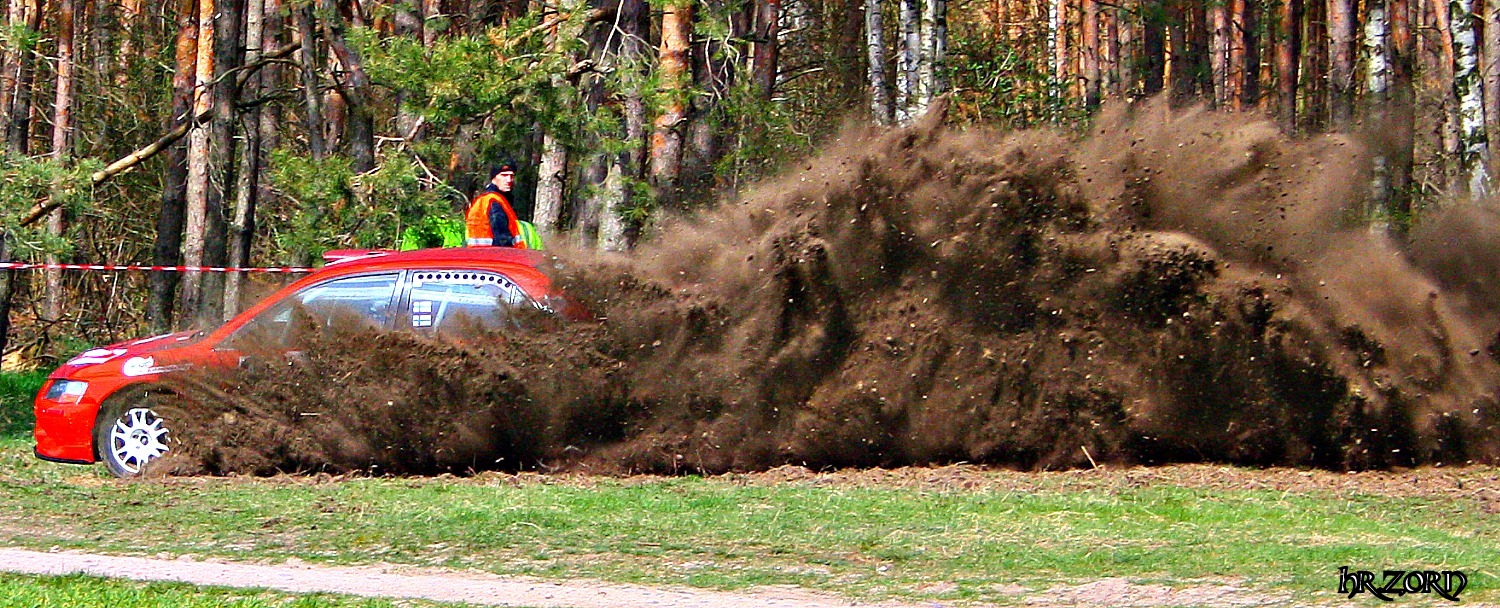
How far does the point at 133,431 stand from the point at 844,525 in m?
5.69

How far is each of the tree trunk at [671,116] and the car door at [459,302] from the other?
18.9ft

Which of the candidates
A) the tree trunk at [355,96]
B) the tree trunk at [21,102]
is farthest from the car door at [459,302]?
the tree trunk at [21,102]

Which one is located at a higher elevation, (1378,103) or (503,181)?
(1378,103)

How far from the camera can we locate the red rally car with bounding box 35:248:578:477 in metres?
11.3

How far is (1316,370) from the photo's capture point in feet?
36.2

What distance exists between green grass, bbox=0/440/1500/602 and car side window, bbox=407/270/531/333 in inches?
44.0

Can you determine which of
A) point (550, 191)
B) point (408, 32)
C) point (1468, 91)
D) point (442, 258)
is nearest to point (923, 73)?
point (550, 191)

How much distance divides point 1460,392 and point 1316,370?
1.03 m

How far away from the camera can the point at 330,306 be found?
454 inches

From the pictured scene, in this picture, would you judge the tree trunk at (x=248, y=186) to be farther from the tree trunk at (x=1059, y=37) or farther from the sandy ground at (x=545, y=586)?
the tree trunk at (x=1059, y=37)

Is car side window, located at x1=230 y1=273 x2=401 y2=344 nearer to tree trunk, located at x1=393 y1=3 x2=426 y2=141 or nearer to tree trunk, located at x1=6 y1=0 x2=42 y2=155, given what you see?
tree trunk, located at x1=393 y1=3 x2=426 y2=141

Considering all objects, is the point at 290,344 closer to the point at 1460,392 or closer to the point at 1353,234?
the point at 1353,234

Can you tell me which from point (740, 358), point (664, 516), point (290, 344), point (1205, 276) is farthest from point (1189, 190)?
point (290, 344)

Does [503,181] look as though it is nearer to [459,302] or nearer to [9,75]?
[459,302]
